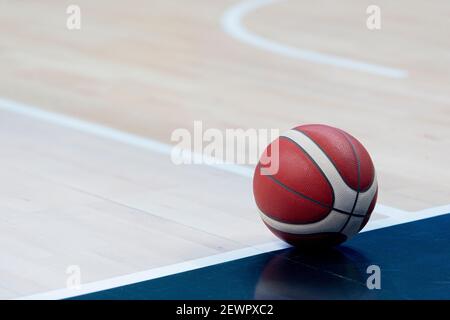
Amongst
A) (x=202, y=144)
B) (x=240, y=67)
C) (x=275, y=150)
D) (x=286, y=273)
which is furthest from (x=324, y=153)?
(x=240, y=67)

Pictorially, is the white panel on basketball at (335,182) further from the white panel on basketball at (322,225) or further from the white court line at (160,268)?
the white court line at (160,268)

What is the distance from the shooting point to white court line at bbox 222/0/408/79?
824cm

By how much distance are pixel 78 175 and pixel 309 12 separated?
531 cm

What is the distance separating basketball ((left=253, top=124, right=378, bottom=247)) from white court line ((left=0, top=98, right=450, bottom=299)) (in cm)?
24

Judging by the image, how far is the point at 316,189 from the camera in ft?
14.4

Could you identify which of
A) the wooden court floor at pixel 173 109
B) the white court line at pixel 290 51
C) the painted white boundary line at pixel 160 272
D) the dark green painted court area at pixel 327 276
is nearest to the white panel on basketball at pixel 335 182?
the dark green painted court area at pixel 327 276

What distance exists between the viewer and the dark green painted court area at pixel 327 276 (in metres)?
4.12

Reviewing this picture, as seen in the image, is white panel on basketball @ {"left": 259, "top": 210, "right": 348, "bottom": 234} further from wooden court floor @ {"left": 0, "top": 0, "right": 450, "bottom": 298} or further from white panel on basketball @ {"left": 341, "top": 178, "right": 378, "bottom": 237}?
wooden court floor @ {"left": 0, "top": 0, "right": 450, "bottom": 298}

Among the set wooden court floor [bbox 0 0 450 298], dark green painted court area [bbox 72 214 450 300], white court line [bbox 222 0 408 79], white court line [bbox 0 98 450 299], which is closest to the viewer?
dark green painted court area [bbox 72 214 450 300]

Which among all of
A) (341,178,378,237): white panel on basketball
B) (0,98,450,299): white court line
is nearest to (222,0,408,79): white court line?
(0,98,450,299): white court line

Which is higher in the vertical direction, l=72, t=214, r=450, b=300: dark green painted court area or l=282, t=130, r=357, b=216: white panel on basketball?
l=282, t=130, r=357, b=216: white panel on basketball

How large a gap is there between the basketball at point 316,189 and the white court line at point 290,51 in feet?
12.1

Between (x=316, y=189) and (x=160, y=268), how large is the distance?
74 cm

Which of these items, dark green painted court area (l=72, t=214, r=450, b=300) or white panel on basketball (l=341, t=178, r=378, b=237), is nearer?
dark green painted court area (l=72, t=214, r=450, b=300)
